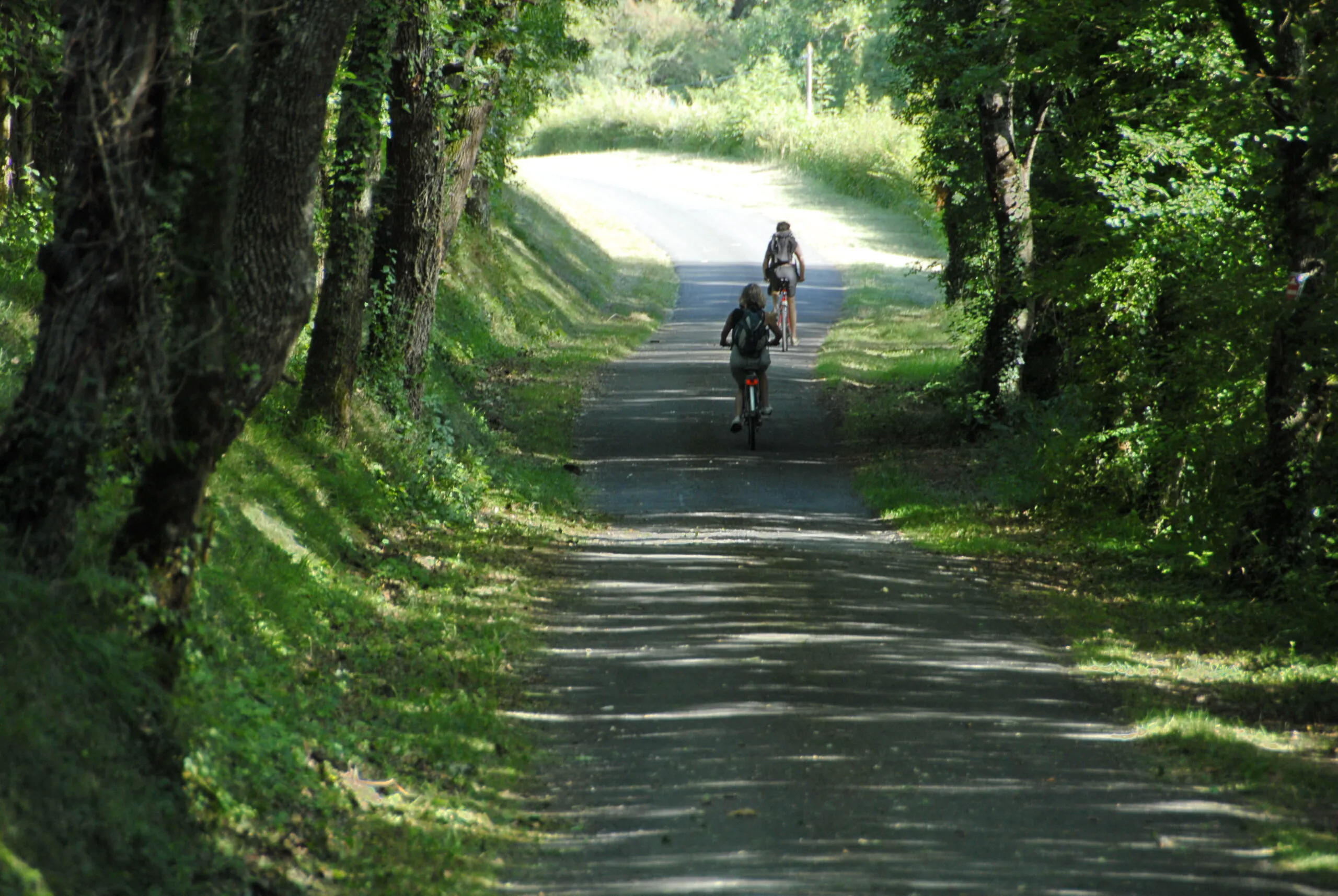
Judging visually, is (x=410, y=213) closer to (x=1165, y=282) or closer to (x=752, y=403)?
(x=752, y=403)

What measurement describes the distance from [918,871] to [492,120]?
1510 centimetres

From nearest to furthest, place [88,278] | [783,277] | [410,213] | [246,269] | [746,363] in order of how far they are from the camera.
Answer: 1. [88,278]
2. [246,269]
3. [410,213]
4. [746,363]
5. [783,277]

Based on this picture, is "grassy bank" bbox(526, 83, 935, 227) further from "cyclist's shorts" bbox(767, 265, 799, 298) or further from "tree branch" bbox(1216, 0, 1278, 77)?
"tree branch" bbox(1216, 0, 1278, 77)

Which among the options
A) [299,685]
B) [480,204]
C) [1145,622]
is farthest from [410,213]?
[480,204]

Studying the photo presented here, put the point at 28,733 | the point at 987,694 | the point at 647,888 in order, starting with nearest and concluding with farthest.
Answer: the point at 28,733 → the point at 647,888 → the point at 987,694


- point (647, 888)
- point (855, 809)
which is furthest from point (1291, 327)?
point (647, 888)

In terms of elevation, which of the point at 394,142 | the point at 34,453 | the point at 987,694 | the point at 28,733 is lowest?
the point at 987,694

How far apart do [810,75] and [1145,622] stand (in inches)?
2329

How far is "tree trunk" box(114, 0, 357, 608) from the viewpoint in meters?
6.79

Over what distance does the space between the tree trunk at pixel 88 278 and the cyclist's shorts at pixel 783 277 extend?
66.0 feet

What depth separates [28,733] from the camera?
5.39 meters

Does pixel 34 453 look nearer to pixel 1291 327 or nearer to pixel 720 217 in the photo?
pixel 1291 327

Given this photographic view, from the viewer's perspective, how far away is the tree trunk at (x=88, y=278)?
6.70 metres

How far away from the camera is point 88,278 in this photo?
6879mm
